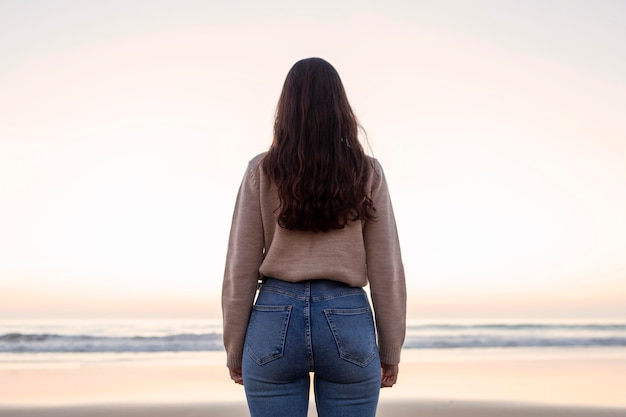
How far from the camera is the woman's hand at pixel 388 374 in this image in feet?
8.47

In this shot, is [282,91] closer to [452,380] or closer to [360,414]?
[360,414]

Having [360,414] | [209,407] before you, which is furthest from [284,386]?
[209,407]

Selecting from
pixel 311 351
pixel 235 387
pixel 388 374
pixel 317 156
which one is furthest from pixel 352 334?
pixel 235 387

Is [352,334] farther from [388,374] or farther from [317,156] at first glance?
[317,156]

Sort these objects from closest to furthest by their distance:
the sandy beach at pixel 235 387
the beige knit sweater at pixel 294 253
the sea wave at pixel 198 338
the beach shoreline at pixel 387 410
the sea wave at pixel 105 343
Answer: the beige knit sweater at pixel 294 253, the beach shoreline at pixel 387 410, the sandy beach at pixel 235 387, the sea wave at pixel 105 343, the sea wave at pixel 198 338

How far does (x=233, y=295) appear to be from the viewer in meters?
2.47

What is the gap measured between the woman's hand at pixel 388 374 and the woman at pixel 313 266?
0.05ft

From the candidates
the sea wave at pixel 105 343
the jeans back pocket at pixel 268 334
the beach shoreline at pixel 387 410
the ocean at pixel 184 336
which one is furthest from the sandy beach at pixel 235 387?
the jeans back pocket at pixel 268 334

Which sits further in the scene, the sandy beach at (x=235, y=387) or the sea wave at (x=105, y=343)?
the sea wave at (x=105, y=343)

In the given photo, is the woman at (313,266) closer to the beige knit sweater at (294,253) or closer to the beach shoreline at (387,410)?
the beige knit sweater at (294,253)

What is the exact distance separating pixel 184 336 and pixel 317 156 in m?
10.7

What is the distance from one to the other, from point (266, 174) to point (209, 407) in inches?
183

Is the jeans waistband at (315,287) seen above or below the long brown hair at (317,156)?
below

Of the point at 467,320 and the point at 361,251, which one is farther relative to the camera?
the point at 467,320
